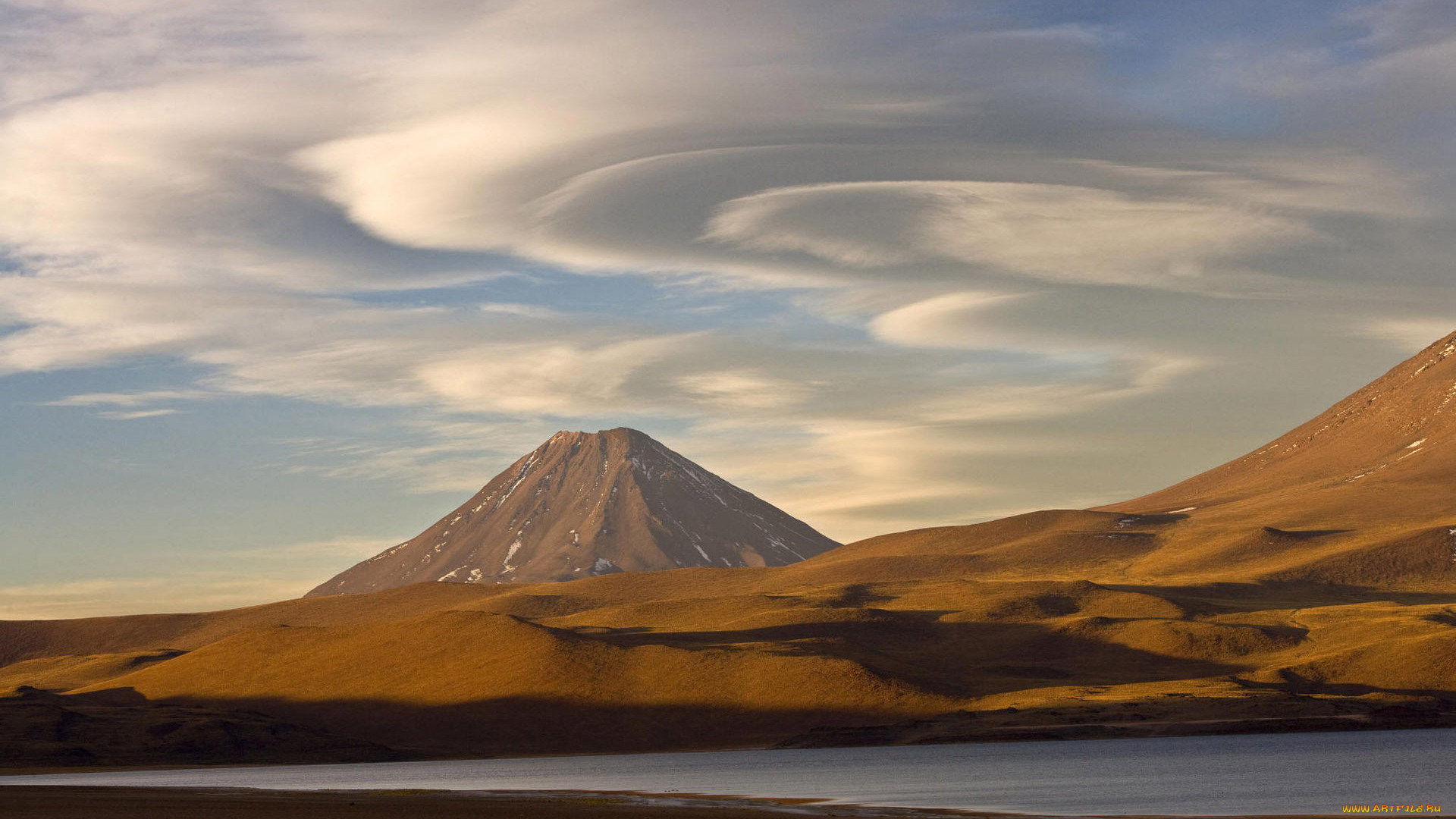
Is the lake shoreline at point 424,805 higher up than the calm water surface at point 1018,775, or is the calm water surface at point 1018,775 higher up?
the lake shoreline at point 424,805

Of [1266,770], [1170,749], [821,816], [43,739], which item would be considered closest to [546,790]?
[821,816]

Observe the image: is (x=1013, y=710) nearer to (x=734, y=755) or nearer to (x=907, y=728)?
(x=907, y=728)

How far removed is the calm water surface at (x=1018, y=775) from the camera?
88500 mm

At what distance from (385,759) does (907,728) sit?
64329 millimetres

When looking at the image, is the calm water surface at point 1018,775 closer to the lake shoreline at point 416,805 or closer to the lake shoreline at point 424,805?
the lake shoreline at point 424,805

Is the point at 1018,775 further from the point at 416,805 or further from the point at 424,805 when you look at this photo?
the point at 416,805

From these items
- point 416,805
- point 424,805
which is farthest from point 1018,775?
point 416,805

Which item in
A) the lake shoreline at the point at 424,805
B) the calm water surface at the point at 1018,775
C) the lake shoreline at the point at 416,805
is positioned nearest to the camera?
the lake shoreline at the point at 424,805

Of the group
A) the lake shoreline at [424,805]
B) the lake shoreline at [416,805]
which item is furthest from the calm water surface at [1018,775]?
the lake shoreline at [416,805]

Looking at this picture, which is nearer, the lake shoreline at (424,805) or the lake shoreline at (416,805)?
the lake shoreline at (424,805)

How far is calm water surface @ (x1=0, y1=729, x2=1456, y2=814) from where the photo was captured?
8850cm

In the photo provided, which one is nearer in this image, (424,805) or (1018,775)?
(424,805)

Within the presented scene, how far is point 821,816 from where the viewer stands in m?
76.4

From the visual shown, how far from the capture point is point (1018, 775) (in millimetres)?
117938
